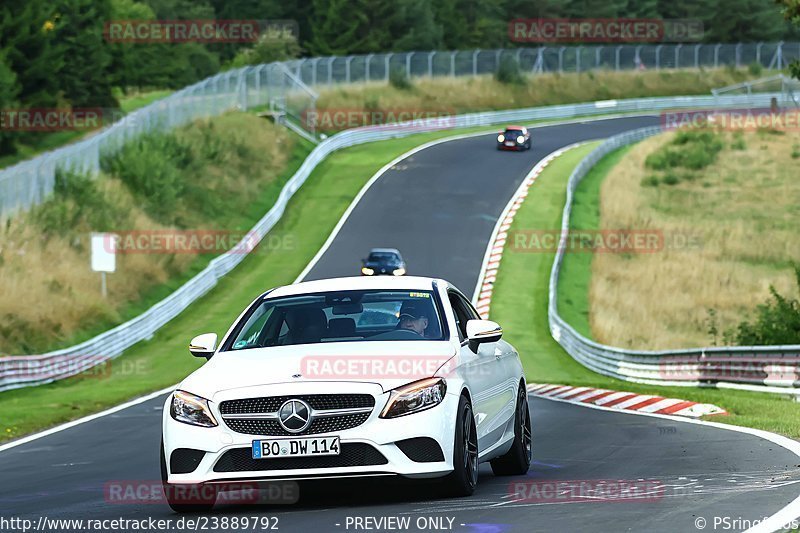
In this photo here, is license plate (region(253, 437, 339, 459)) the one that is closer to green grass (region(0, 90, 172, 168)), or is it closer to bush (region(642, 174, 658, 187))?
bush (region(642, 174, 658, 187))

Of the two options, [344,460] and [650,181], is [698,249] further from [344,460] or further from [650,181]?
[344,460]

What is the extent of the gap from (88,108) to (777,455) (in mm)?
77846

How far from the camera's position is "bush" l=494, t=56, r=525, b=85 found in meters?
95.9

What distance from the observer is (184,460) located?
373 inches

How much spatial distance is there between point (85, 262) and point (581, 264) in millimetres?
17259

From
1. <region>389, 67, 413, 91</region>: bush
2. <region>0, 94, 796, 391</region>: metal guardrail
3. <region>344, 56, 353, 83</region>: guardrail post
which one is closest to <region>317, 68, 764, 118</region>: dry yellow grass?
<region>389, 67, 413, 91</region>: bush

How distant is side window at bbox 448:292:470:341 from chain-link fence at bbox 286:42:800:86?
6469 cm

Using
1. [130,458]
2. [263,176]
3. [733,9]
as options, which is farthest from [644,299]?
[733,9]

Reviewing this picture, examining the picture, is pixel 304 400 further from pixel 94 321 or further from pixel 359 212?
Answer: pixel 359 212

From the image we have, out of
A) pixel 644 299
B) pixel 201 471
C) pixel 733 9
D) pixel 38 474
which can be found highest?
pixel 733 9

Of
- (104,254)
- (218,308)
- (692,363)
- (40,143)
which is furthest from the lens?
(40,143)

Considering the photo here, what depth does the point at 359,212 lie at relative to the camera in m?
55.6

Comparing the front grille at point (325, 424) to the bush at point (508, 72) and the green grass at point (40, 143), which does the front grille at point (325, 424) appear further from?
the bush at point (508, 72)

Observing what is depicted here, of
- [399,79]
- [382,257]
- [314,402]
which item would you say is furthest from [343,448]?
[399,79]
